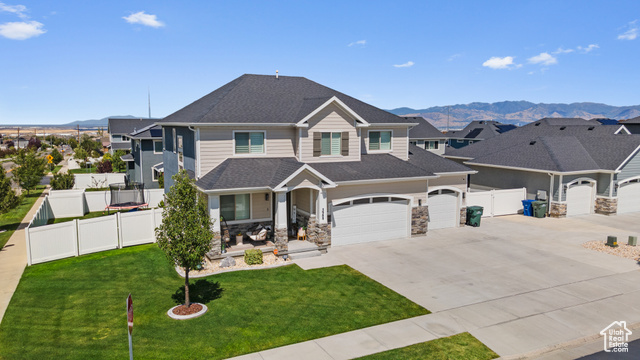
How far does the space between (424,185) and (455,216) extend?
3656 mm

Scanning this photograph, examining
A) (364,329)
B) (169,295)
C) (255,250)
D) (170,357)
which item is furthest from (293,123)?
(170,357)

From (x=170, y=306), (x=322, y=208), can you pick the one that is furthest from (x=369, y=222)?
(x=170, y=306)

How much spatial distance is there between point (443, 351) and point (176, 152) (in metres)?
18.0

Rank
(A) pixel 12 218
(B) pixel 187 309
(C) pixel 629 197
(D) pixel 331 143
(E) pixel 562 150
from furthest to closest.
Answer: (E) pixel 562 150, (C) pixel 629 197, (A) pixel 12 218, (D) pixel 331 143, (B) pixel 187 309

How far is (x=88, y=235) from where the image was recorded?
1828 cm

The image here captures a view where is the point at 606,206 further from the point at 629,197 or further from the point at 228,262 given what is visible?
the point at 228,262

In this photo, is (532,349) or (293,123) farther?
(293,123)

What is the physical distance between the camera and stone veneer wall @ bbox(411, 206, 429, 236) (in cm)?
2158

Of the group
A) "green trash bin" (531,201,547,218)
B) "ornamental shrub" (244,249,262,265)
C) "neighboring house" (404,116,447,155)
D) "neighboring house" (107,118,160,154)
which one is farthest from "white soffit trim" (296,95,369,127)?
"neighboring house" (107,118,160,154)

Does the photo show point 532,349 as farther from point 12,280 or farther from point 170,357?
point 12,280

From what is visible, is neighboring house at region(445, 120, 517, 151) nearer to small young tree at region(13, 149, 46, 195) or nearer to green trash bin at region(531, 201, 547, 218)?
green trash bin at region(531, 201, 547, 218)

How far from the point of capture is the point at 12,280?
15102 millimetres

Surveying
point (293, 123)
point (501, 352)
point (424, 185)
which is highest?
point (293, 123)

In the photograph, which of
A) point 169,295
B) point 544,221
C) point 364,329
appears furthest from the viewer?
point 544,221
